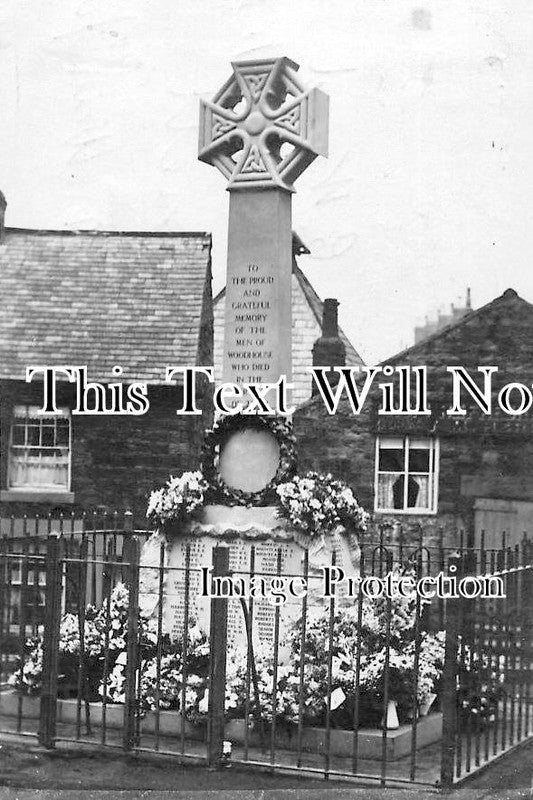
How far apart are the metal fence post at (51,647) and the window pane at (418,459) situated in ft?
25.5

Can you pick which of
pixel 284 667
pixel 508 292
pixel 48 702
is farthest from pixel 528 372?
pixel 48 702

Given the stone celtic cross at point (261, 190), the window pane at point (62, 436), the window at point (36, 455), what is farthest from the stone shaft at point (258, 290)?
the window pane at point (62, 436)

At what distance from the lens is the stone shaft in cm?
918

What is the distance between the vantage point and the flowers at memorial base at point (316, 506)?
877 centimetres

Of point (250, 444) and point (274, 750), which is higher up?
point (250, 444)

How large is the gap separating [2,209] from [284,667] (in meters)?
8.67

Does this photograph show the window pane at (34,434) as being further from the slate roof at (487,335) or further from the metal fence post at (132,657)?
the metal fence post at (132,657)

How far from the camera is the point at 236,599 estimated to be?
873 centimetres

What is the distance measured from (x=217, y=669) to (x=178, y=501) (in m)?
1.97

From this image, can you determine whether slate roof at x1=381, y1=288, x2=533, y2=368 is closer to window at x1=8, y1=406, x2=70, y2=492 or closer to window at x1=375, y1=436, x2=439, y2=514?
window at x1=375, y1=436, x2=439, y2=514

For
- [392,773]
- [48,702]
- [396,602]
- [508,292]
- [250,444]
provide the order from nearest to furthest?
[392,773], [48,702], [396,602], [250,444], [508,292]

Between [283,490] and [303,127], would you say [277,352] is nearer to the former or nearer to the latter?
[283,490]

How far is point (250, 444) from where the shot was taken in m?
9.24

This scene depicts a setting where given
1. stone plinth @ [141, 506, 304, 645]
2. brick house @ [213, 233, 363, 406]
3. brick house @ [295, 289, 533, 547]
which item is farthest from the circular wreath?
brick house @ [213, 233, 363, 406]
